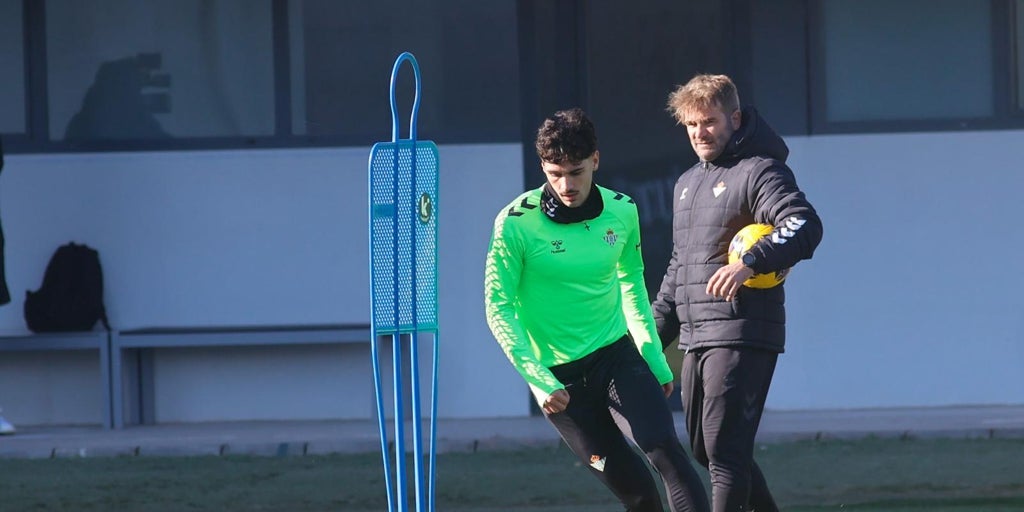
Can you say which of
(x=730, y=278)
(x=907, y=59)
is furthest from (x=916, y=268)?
(x=730, y=278)

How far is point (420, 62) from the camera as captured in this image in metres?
10.5

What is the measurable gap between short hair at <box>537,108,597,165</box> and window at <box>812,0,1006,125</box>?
5.65 m

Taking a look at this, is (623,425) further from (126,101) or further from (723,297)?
(126,101)

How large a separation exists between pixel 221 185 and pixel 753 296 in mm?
5789

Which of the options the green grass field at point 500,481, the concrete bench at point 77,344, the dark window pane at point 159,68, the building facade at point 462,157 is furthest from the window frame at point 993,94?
the concrete bench at point 77,344

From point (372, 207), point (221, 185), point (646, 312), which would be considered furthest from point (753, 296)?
point (221, 185)

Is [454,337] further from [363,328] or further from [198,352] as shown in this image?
[198,352]

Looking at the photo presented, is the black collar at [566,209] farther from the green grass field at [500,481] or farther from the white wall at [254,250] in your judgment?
the white wall at [254,250]

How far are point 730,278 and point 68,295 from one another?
622 centimetres

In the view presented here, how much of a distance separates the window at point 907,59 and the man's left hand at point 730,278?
18.4 feet

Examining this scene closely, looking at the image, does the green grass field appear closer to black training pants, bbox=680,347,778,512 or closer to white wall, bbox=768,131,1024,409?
white wall, bbox=768,131,1024,409

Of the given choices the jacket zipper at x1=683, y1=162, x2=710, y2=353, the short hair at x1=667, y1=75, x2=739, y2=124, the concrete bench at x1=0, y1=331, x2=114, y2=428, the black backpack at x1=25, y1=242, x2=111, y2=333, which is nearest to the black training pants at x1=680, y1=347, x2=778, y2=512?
the jacket zipper at x1=683, y1=162, x2=710, y2=353

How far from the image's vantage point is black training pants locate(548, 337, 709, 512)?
5.22m

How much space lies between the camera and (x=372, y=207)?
16.4 feet
